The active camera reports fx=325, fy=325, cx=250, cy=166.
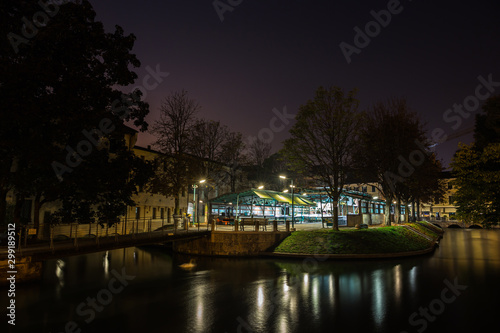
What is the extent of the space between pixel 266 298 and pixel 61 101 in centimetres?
1377

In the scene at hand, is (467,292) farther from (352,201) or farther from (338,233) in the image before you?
(352,201)

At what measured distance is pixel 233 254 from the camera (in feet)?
84.9

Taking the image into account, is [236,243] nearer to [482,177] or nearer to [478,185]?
[478,185]

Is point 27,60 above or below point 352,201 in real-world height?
above

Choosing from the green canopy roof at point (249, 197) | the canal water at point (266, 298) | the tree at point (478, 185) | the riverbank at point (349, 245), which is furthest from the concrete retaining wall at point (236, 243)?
the tree at point (478, 185)

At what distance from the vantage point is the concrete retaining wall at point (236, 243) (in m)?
26.0

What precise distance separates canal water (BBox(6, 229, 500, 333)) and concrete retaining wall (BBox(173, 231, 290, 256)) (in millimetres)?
4041

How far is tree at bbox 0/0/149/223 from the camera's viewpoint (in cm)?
1545

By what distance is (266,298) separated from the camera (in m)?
13.4

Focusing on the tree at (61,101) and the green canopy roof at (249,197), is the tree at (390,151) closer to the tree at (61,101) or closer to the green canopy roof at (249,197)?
the green canopy roof at (249,197)

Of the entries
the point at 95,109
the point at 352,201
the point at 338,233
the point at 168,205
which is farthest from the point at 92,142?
the point at 352,201

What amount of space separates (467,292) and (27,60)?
22927 mm

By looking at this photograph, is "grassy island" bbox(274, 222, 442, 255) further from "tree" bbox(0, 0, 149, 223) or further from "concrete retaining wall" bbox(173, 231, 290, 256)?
"tree" bbox(0, 0, 149, 223)

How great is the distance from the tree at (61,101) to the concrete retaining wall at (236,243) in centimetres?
917
